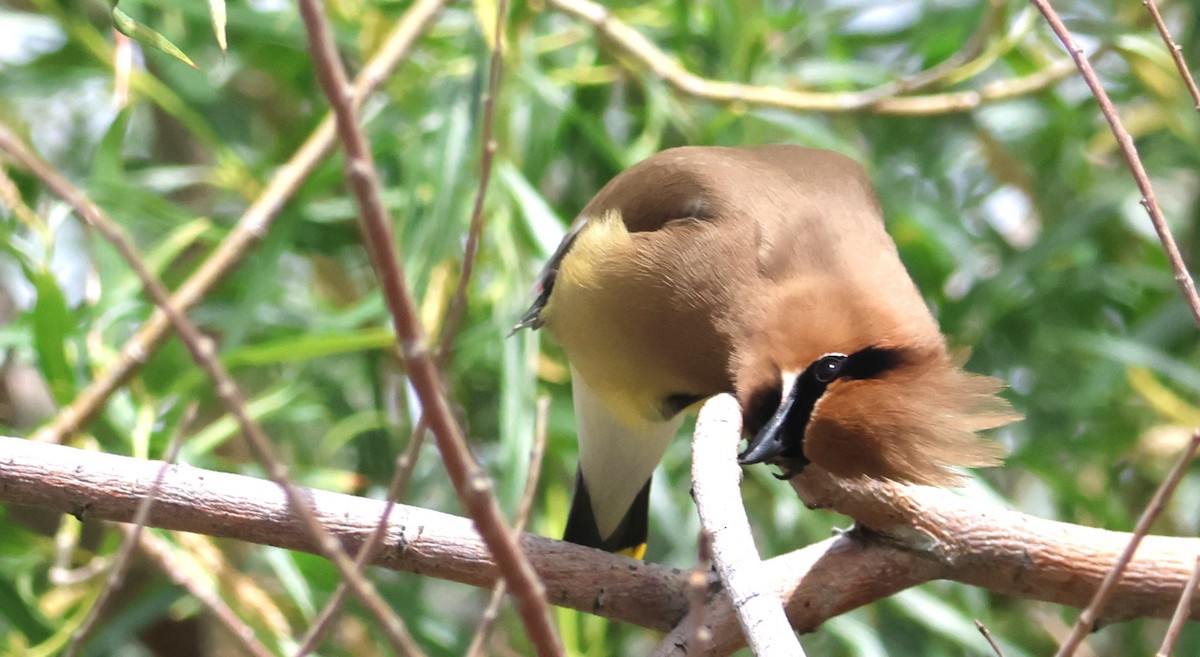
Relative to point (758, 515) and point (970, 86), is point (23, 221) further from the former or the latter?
point (970, 86)

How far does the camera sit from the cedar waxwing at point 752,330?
1.80 metres

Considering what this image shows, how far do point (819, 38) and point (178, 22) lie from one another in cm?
170

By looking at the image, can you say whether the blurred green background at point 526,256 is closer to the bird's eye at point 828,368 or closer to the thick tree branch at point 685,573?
the thick tree branch at point 685,573

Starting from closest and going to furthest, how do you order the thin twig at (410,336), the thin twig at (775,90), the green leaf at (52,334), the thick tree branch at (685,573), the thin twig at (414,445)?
the thin twig at (410,336) < the thin twig at (414,445) < the thick tree branch at (685,573) < the green leaf at (52,334) < the thin twig at (775,90)

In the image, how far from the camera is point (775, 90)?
318 cm

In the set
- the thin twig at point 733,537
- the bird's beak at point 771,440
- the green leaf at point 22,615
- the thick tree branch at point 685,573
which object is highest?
the thin twig at point 733,537

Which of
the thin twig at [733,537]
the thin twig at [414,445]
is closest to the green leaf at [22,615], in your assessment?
the thin twig at [414,445]

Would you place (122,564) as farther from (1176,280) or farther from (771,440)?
(1176,280)

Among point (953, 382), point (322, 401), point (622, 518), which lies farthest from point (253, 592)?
point (953, 382)

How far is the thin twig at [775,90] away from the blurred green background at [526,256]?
0.06 meters

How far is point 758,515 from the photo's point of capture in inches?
123

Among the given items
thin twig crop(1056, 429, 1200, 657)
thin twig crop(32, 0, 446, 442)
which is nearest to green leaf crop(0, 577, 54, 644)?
thin twig crop(32, 0, 446, 442)

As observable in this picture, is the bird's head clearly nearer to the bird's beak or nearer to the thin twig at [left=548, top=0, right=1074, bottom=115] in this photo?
the bird's beak

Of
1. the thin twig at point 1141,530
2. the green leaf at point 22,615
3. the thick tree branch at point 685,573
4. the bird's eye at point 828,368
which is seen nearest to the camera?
the thin twig at point 1141,530
